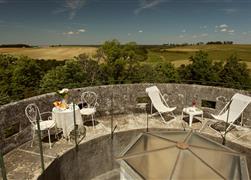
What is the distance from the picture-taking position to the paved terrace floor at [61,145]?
4.47 metres

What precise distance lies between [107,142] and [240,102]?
378 cm

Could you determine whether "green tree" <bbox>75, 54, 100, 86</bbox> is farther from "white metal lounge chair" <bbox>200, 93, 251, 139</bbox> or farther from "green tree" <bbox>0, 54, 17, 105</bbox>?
"white metal lounge chair" <bbox>200, 93, 251, 139</bbox>

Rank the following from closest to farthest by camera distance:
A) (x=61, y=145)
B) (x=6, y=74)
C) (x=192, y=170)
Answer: (x=192, y=170) → (x=61, y=145) → (x=6, y=74)

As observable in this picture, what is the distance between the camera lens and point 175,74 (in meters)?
31.4

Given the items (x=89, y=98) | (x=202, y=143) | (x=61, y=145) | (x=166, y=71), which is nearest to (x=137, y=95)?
(x=89, y=98)

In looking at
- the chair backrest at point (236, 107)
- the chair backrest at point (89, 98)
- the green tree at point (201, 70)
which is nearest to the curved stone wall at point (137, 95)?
the chair backrest at point (89, 98)

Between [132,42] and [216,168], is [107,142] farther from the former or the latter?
[132,42]

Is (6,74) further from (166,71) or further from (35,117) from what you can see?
(35,117)

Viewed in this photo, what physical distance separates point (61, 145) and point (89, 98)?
85.5 inches

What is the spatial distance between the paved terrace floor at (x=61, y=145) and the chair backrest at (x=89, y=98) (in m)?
0.57

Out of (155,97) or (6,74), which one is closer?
(155,97)

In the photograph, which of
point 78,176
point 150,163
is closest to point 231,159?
point 150,163

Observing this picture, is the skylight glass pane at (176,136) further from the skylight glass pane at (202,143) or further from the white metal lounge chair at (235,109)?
the white metal lounge chair at (235,109)

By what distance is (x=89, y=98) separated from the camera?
731 centimetres
